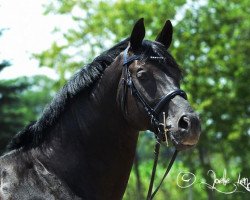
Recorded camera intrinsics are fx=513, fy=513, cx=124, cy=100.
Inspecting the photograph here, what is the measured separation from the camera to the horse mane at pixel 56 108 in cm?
434

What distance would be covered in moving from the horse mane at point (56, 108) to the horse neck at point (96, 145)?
73 mm

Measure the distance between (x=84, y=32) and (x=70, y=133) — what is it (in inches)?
593

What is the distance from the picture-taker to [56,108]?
435 centimetres

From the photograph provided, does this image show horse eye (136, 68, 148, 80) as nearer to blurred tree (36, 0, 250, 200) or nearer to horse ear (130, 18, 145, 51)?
horse ear (130, 18, 145, 51)

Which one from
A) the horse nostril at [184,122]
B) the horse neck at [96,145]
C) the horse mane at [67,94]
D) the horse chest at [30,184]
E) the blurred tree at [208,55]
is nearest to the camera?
the horse nostril at [184,122]

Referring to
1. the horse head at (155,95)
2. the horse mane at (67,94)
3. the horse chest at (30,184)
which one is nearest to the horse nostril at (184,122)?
the horse head at (155,95)

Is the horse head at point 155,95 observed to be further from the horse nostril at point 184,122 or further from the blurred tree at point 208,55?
the blurred tree at point 208,55

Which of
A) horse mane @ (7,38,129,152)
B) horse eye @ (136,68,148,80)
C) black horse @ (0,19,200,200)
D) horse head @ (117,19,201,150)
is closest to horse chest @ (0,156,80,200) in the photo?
black horse @ (0,19,200,200)

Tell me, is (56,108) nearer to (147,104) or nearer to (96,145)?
(96,145)

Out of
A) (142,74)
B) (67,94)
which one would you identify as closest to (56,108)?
Result: (67,94)

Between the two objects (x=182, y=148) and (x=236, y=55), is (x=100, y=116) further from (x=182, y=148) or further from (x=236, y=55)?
(x=236, y=55)

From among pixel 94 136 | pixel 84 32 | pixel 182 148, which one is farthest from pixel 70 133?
pixel 84 32

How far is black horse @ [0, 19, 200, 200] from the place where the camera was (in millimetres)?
4035

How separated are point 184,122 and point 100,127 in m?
0.77
